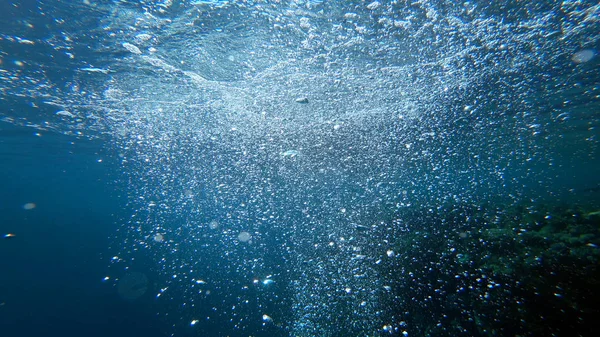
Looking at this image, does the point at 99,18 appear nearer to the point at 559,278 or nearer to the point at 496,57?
the point at 496,57

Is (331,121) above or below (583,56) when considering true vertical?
below

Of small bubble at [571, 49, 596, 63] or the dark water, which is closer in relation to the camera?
the dark water

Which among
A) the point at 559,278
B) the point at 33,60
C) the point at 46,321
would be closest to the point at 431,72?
the point at 559,278

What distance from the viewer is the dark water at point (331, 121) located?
630 centimetres

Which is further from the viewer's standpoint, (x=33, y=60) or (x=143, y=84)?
(x=143, y=84)

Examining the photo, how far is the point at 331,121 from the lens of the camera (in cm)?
1454

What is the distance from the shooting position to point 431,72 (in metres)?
9.31

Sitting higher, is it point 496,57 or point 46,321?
point 496,57

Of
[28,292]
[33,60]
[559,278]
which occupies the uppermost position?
[33,60]

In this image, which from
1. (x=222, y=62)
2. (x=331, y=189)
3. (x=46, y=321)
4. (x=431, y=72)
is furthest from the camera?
(x=331, y=189)

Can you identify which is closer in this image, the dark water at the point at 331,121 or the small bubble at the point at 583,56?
the dark water at the point at 331,121

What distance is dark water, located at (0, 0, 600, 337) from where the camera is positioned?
248 inches

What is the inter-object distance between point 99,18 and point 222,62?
10.7 feet

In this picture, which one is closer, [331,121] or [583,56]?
[583,56]
